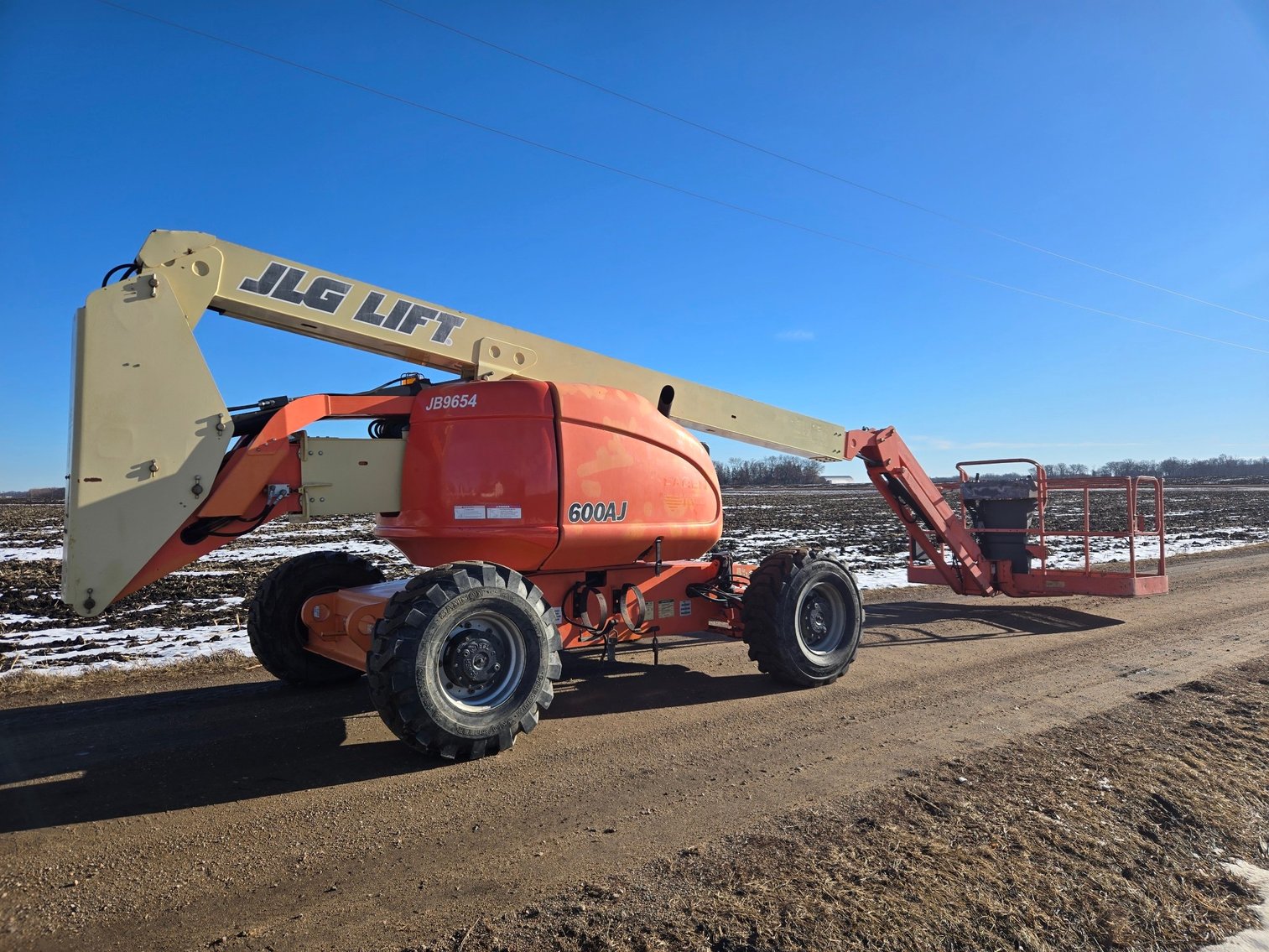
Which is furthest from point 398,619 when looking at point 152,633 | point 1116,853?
point 152,633

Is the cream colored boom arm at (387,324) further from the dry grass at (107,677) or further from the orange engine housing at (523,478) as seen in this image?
the dry grass at (107,677)

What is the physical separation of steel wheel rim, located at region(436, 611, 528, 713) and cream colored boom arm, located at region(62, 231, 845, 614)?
199 centimetres

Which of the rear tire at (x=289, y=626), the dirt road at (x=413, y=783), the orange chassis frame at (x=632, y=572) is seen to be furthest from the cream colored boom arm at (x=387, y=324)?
the dirt road at (x=413, y=783)

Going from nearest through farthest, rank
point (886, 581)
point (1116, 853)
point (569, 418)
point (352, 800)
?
point (1116, 853), point (352, 800), point (569, 418), point (886, 581)

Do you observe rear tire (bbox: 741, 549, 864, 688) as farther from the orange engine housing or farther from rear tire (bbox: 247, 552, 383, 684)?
rear tire (bbox: 247, 552, 383, 684)

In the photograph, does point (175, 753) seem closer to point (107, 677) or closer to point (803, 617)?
point (107, 677)

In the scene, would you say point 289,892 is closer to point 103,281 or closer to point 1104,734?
point 103,281

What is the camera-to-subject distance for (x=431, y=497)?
604cm

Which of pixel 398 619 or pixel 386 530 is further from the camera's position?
pixel 386 530

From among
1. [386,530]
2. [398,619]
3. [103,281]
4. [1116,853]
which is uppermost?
[103,281]

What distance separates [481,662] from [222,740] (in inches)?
78.5

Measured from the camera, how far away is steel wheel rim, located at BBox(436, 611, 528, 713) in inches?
209

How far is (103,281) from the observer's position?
17.1 ft

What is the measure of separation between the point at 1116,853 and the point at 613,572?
4.22 m
